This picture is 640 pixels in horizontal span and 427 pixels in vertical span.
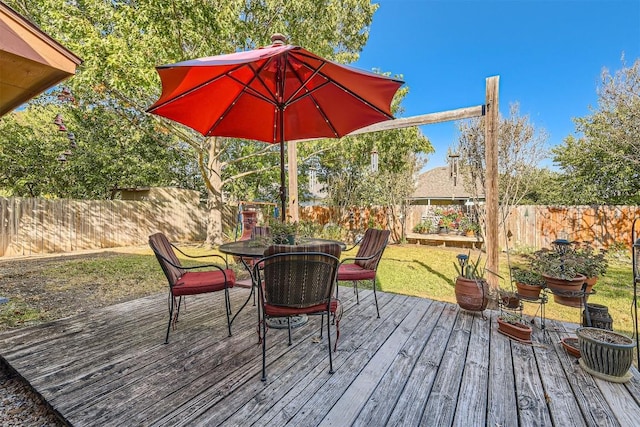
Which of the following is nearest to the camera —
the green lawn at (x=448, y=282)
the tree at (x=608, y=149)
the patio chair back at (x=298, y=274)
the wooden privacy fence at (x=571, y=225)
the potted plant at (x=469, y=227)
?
the patio chair back at (x=298, y=274)

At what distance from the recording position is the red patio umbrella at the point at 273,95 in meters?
2.23

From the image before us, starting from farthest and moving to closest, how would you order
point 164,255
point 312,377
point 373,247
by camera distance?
point 373,247
point 164,255
point 312,377

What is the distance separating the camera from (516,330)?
243cm

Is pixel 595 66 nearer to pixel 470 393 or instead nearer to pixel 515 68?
pixel 515 68

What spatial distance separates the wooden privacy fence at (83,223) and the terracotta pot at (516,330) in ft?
33.6

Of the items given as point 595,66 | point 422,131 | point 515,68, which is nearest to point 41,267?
point 422,131

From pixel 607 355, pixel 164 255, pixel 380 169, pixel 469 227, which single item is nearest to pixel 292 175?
pixel 164 255

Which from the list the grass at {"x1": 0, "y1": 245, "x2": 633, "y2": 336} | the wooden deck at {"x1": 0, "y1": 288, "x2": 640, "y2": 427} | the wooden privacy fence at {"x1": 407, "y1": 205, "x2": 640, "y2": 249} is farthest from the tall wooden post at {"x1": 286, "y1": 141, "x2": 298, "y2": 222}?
the wooden privacy fence at {"x1": 407, "y1": 205, "x2": 640, "y2": 249}

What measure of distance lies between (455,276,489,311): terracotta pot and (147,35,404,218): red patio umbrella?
1889mm

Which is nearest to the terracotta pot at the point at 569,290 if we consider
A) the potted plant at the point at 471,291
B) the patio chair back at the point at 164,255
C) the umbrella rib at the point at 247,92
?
the potted plant at the point at 471,291

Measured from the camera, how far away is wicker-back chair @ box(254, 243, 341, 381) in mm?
1901

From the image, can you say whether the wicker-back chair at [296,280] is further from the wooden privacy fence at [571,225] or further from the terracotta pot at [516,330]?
the wooden privacy fence at [571,225]

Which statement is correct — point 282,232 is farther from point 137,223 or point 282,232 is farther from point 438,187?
point 438,187

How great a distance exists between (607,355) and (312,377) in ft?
6.13
